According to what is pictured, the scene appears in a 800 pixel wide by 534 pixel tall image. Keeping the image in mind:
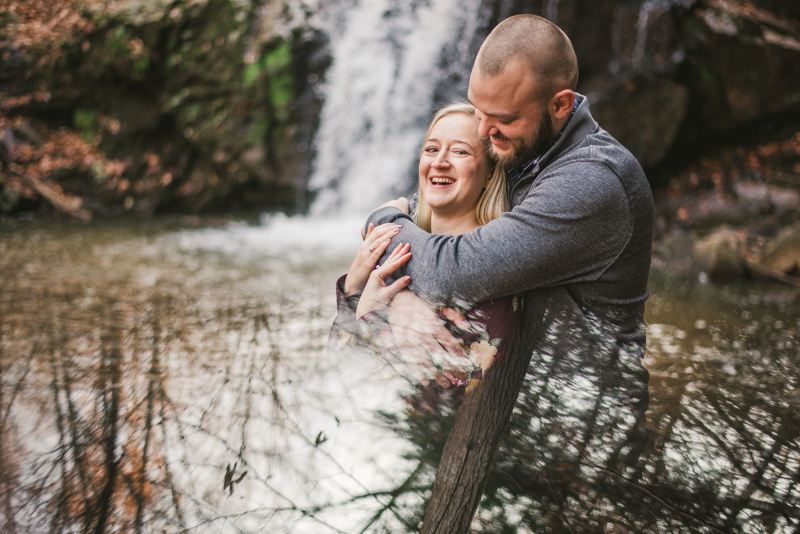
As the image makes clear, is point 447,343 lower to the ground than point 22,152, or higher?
higher

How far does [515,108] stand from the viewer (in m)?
1.52

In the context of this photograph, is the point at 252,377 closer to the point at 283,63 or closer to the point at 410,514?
the point at 410,514

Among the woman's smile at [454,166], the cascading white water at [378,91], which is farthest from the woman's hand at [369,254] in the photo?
the cascading white water at [378,91]

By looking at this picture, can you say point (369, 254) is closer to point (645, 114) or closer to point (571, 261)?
point (571, 261)

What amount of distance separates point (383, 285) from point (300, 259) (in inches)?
178

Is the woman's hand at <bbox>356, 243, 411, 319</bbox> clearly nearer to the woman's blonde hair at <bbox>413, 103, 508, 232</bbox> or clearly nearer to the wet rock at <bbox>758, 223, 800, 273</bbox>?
the woman's blonde hair at <bbox>413, 103, 508, 232</bbox>

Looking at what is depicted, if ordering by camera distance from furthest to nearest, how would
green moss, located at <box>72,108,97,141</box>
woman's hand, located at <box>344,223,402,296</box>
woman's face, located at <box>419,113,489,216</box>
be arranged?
green moss, located at <box>72,108,97,141</box> < woman's face, located at <box>419,113,489,216</box> < woman's hand, located at <box>344,223,402,296</box>

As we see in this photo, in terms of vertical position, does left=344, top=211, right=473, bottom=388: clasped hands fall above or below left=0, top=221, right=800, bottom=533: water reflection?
above

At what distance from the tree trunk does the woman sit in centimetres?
6

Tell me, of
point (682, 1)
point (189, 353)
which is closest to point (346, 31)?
point (682, 1)

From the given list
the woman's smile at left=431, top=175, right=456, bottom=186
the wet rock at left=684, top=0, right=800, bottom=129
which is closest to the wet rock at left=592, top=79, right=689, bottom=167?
the wet rock at left=684, top=0, right=800, bottom=129

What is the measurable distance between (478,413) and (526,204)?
0.63 meters

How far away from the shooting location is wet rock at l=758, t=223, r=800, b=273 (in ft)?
18.2

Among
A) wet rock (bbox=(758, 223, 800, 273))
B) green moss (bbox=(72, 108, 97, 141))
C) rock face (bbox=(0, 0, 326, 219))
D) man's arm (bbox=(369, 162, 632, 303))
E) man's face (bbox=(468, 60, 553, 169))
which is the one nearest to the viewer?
man's arm (bbox=(369, 162, 632, 303))
